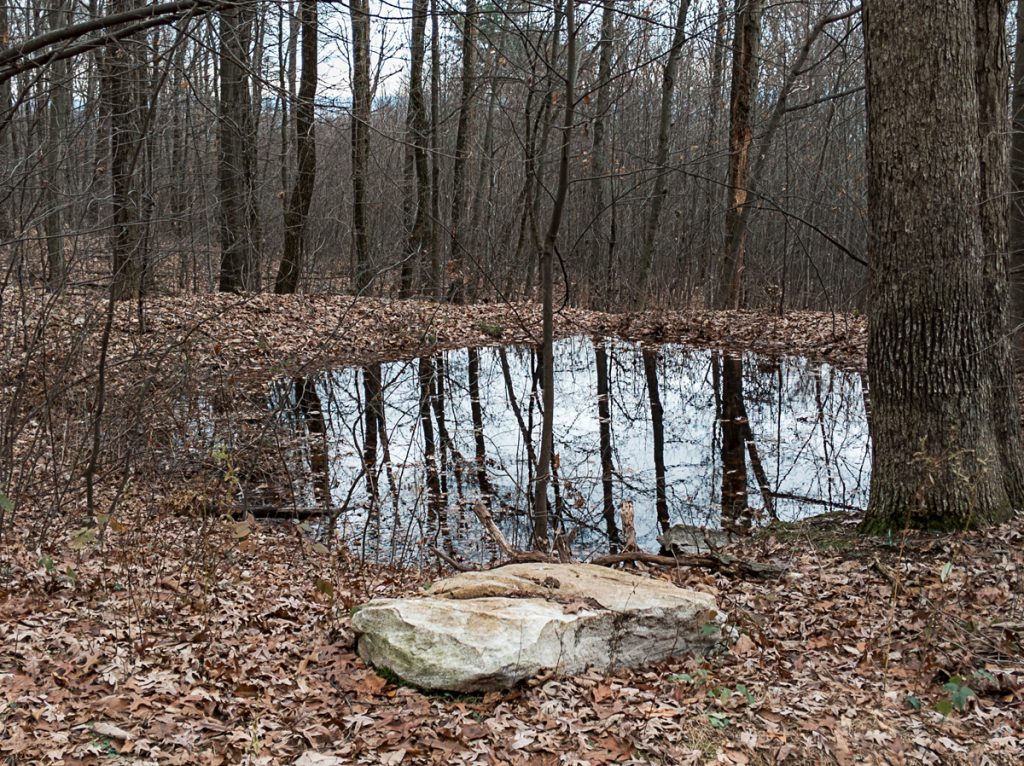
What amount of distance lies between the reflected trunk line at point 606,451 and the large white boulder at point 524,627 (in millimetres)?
2737

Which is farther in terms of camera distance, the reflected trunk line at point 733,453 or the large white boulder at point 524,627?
the reflected trunk line at point 733,453

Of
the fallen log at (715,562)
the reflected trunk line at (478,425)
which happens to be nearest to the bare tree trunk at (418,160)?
the reflected trunk line at (478,425)

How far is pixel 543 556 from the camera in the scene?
6.10m

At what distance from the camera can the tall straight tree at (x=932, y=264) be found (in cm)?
546

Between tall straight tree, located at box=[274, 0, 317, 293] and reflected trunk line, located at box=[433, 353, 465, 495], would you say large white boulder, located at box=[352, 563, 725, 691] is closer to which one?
reflected trunk line, located at box=[433, 353, 465, 495]

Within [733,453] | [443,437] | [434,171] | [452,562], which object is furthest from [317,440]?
[434,171]

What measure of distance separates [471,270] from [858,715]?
16611 mm

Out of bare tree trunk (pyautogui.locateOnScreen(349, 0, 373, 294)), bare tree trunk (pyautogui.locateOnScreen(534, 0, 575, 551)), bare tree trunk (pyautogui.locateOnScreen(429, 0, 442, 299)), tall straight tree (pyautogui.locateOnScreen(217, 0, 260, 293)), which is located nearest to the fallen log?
bare tree trunk (pyautogui.locateOnScreen(534, 0, 575, 551))

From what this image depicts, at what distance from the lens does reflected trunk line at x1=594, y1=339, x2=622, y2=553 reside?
7.72 m

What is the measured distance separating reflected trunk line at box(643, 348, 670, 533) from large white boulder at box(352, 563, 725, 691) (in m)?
3.24

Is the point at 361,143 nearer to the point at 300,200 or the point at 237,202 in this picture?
the point at 300,200

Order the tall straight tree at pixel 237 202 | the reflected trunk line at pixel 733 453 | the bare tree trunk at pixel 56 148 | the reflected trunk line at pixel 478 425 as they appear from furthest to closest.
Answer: the tall straight tree at pixel 237 202, the reflected trunk line at pixel 478 425, the reflected trunk line at pixel 733 453, the bare tree trunk at pixel 56 148

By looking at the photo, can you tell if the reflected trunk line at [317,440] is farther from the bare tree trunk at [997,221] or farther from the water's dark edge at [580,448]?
the bare tree trunk at [997,221]

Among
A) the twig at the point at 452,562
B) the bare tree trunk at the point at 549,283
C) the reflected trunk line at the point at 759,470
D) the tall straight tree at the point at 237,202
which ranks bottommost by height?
the twig at the point at 452,562
